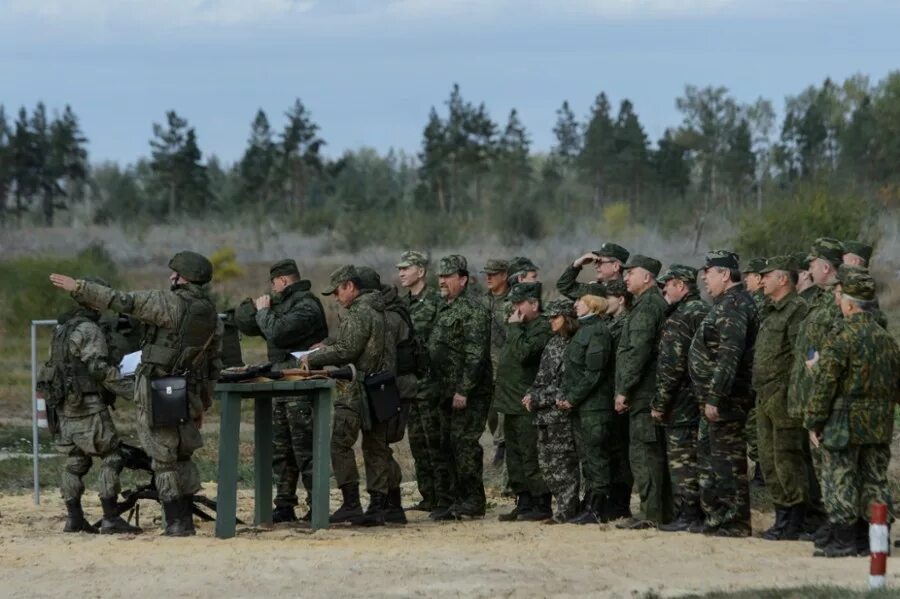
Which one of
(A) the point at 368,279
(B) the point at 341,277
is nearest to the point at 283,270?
(B) the point at 341,277

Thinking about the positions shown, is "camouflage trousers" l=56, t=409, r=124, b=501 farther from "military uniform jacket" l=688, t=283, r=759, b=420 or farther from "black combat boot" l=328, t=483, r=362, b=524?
"military uniform jacket" l=688, t=283, r=759, b=420

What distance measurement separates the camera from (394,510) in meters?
14.2

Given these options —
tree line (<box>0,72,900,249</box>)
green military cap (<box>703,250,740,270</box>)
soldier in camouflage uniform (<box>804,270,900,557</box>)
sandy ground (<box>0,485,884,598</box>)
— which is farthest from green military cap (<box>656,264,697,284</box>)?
tree line (<box>0,72,900,249</box>)

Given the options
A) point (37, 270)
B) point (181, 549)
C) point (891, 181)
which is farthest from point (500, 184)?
point (181, 549)

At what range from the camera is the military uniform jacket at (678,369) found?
1280 cm

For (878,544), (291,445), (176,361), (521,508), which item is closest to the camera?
(878,544)

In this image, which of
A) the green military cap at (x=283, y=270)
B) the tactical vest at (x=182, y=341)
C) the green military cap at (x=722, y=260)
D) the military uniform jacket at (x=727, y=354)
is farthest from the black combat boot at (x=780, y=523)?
the tactical vest at (x=182, y=341)

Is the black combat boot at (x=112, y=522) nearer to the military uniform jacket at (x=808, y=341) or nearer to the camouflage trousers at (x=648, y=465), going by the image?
the camouflage trousers at (x=648, y=465)

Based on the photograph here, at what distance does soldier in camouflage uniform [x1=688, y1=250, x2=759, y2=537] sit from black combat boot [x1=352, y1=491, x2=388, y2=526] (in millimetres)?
2791

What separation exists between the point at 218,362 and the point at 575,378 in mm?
2884

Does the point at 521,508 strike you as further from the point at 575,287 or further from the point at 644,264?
the point at 644,264

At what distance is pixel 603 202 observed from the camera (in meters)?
71.2

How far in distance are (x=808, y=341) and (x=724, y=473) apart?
141cm

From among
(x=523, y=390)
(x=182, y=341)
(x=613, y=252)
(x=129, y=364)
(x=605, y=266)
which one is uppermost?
(x=613, y=252)
